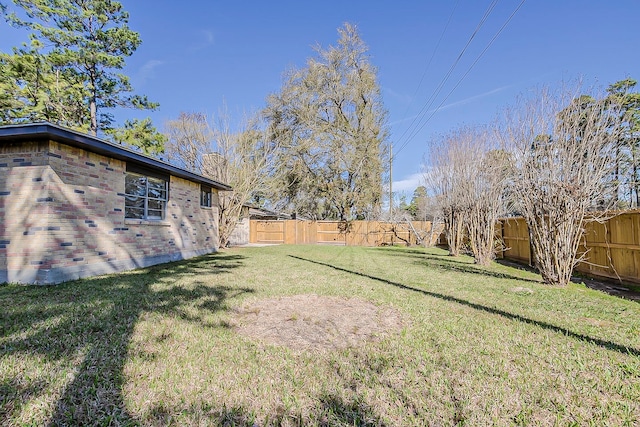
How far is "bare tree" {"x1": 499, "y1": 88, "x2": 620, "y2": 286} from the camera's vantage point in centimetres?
588

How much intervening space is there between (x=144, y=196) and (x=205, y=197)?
13.5 feet

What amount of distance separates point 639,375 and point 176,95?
24.3 m

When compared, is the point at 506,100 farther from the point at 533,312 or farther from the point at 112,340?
the point at 112,340

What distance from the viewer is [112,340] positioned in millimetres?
3033

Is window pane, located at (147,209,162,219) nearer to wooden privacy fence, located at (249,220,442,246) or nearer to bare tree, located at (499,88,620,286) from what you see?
bare tree, located at (499,88,620,286)

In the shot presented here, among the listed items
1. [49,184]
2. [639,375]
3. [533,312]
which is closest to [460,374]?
[639,375]

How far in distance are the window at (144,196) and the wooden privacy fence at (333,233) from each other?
12579 mm

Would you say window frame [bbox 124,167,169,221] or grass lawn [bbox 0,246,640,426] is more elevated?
window frame [bbox 124,167,169,221]

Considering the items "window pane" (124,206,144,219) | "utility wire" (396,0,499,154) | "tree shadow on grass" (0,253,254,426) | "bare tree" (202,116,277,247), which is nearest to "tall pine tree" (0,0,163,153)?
"bare tree" (202,116,277,247)

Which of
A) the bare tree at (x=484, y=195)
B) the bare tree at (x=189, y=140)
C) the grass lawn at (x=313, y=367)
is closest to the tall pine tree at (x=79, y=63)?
the bare tree at (x=189, y=140)

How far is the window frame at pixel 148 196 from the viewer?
8.21 metres

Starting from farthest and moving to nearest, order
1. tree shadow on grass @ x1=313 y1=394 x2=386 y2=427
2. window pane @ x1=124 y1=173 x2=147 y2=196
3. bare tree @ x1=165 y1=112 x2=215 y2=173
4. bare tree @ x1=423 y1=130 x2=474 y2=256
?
1. bare tree @ x1=165 y1=112 x2=215 y2=173
2. bare tree @ x1=423 y1=130 x2=474 y2=256
3. window pane @ x1=124 y1=173 x2=147 y2=196
4. tree shadow on grass @ x1=313 y1=394 x2=386 y2=427

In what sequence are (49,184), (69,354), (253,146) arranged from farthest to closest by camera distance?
(253,146), (49,184), (69,354)

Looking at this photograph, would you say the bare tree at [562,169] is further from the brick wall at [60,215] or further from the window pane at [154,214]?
the window pane at [154,214]
